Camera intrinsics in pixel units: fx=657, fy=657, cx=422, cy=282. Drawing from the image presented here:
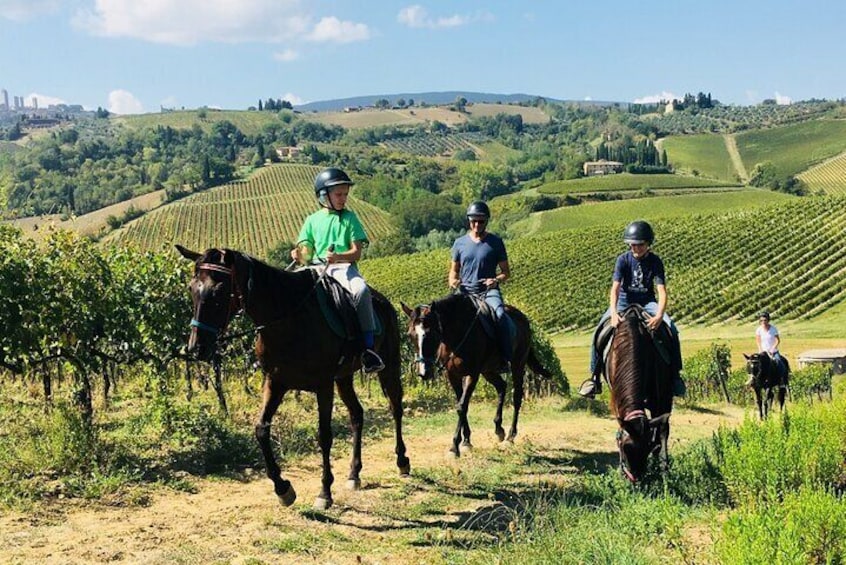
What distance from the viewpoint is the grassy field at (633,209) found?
11606cm

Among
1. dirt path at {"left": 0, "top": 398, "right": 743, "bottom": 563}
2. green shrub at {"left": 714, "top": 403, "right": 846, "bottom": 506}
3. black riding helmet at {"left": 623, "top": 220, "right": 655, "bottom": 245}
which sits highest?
black riding helmet at {"left": 623, "top": 220, "right": 655, "bottom": 245}

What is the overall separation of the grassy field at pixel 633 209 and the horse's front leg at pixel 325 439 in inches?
4256

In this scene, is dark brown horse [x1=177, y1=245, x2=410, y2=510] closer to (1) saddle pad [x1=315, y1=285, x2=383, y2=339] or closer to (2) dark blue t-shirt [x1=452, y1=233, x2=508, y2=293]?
(1) saddle pad [x1=315, y1=285, x2=383, y2=339]

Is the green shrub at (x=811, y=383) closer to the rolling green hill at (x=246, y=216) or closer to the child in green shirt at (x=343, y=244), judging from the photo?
the child in green shirt at (x=343, y=244)

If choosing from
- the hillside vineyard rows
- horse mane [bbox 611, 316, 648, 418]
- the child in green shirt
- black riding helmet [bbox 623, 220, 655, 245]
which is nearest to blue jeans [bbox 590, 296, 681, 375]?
horse mane [bbox 611, 316, 648, 418]

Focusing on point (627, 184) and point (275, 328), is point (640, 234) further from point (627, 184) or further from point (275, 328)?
point (627, 184)

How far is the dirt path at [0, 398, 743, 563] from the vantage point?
5.91 meters

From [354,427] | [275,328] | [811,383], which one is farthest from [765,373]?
[275,328]

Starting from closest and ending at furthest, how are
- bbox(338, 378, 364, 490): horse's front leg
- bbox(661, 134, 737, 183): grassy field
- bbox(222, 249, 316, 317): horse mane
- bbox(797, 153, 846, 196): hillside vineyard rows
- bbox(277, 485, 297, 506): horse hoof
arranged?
bbox(222, 249, 316, 317): horse mane
bbox(277, 485, 297, 506): horse hoof
bbox(338, 378, 364, 490): horse's front leg
bbox(797, 153, 846, 196): hillside vineyard rows
bbox(661, 134, 737, 183): grassy field

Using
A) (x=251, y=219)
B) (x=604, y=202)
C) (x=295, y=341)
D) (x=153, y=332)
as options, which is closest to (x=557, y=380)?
(x=153, y=332)

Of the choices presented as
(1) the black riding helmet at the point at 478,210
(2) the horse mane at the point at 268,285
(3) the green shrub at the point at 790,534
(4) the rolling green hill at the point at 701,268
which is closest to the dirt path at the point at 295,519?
(2) the horse mane at the point at 268,285

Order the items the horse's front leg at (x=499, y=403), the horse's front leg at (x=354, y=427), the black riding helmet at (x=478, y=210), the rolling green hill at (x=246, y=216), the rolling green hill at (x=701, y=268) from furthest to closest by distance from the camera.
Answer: the rolling green hill at (x=246, y=216)
the rolling green hill at (x=701, y=268)
the horse's front leg at (x=499, y=403)
the black riding helmet at (x=478, y=210)
the horse's front leg at (x=354, y=427)

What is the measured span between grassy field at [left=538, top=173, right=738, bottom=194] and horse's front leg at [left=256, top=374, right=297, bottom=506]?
468ft

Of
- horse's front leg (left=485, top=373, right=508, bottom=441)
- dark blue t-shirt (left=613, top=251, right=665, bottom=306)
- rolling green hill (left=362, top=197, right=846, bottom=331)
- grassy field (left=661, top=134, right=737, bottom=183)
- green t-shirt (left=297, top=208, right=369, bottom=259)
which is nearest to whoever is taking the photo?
green t-shirt (left=297, top=208, right=369, bottom=259)
